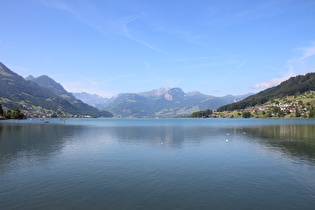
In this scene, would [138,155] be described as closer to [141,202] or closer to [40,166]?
[40,166]

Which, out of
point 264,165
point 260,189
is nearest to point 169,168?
point 260,189

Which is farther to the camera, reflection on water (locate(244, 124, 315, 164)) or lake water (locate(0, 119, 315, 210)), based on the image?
reflection on water (locate(244, 124, 315, 164))

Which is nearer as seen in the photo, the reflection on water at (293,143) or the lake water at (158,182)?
the lake water at (158,182)

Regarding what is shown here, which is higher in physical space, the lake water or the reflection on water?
the reflection on water

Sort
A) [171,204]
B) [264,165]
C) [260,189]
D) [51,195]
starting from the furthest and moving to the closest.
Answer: [264,165] < [260,189] < [51,195] < [171,204]


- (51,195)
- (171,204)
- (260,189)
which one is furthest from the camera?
(260,189)

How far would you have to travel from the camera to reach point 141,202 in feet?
77.2

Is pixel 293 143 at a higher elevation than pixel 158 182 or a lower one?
higher

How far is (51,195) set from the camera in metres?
25.8

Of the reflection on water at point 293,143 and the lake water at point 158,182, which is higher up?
the reflection on water at point 293,143

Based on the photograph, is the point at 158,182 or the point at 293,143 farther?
the point at 293,143

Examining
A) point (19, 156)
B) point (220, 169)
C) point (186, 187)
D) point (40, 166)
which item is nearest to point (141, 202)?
point (186, 187)

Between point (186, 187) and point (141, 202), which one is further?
point (186, 187)

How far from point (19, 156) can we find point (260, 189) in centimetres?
4929
